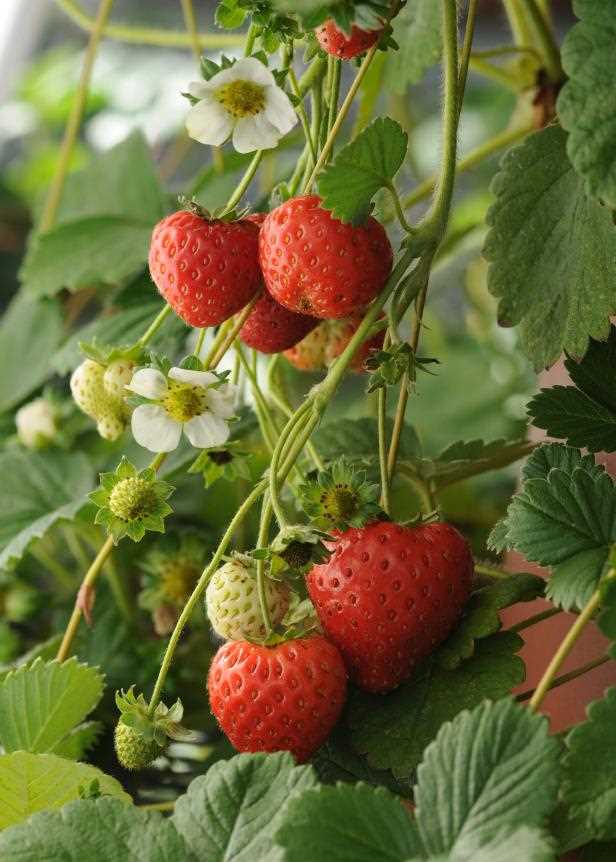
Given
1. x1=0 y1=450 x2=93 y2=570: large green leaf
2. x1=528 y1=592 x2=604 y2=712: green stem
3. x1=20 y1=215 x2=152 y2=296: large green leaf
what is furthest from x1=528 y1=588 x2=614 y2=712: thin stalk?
x1=20 y1=215 x2=152 y2=296: large green leaf

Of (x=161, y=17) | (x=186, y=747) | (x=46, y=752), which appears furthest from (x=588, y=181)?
(x=161, y=17)

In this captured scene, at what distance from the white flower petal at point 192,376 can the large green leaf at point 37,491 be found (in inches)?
11.2

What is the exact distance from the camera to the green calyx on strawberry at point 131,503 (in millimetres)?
531

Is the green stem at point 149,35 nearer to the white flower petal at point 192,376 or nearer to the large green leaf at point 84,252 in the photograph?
the large green leaf at point 84,252

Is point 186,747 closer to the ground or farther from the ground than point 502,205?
closer to the ground

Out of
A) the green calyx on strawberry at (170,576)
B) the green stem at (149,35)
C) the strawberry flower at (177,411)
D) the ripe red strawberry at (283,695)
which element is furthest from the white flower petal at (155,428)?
the green stem at (149,35)

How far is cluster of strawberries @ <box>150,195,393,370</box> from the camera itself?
0.52 m

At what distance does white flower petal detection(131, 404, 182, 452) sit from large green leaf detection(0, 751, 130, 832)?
0.17 m

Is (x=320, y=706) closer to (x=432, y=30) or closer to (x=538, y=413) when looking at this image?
(x=538, y=413)

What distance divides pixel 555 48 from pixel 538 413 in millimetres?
380

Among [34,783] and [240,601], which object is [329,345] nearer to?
[240,601]

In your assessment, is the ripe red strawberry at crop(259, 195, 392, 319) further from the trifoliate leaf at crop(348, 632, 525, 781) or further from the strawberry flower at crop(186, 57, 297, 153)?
the trifoliate leaf at crop(348, 632, 525, 781)

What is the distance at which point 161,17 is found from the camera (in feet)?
5.74

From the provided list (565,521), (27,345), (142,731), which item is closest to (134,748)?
(142,731)
